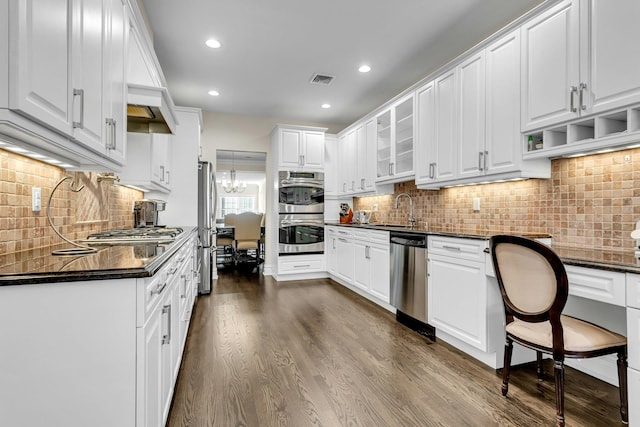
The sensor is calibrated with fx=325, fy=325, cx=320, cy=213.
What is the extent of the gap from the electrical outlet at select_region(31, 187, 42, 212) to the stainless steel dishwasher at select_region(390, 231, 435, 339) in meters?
2.74

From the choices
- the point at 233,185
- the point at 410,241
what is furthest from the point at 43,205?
the point at 233,185

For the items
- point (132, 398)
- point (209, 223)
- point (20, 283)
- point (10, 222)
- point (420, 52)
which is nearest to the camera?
point (20, 283)

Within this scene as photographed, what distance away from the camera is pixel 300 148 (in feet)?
17.5

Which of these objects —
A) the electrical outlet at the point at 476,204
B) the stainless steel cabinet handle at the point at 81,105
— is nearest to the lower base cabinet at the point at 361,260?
the electrical outlet at the point at 476,204

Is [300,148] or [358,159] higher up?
[300,148]

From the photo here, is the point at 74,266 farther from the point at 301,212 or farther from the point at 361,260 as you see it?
the point at 301,212

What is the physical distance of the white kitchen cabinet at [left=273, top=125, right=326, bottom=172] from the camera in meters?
5.25

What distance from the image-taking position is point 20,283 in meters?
1.05

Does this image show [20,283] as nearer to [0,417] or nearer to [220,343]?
[0,417]

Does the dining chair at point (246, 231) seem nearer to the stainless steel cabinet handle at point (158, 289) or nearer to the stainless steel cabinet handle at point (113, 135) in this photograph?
the stainless steel cabinet handle at point (113, 135)

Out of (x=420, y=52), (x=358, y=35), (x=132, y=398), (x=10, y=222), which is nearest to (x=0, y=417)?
(x=132, y=398)

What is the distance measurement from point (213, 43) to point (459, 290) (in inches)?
129

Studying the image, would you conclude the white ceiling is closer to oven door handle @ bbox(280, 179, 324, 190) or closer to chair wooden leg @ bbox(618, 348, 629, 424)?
oven door handle @ bbox(280, 179, 324, 190)

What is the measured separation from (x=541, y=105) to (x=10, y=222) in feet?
10.3
